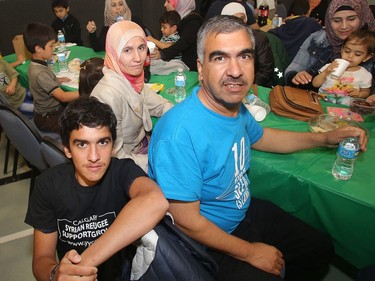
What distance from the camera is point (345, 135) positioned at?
167cm

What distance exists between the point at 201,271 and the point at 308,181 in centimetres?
78

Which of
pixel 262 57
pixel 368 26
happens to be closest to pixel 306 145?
pixel 262 57

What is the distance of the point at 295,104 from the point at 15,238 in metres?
2.32

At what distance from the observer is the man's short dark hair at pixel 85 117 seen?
130 centimetres

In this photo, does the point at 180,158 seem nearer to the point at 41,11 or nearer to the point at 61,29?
the point at 61,29

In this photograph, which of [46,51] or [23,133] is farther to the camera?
[46,51]

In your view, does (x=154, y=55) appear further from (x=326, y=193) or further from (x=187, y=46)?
(x=326, y=193)

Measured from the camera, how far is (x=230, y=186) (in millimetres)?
1432

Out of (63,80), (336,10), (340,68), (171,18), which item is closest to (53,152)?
(63,80)

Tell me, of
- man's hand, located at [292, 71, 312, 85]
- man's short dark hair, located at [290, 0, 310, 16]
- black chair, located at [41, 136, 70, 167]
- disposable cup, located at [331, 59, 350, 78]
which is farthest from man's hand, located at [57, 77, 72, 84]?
man's short dark hair, located at [290, 0, 310, 16]

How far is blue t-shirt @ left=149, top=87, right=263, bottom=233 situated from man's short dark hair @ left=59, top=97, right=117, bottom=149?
0.23 meters

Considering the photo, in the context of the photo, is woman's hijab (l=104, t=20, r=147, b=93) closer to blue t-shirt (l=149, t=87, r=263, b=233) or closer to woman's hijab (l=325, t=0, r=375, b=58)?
blue t-shirt (l=149, t=87, r=263, b=233)

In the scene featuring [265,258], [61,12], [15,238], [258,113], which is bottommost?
[15,238]

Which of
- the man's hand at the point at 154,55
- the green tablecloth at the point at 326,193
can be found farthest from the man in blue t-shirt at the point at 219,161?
the man's hand at the point at 154,55
